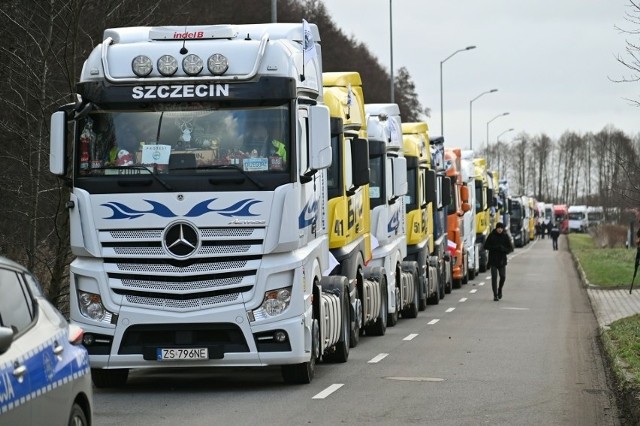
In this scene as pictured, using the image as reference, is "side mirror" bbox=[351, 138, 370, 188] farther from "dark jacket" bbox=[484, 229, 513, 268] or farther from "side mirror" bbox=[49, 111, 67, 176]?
"dark jacket" bbox=[484, 229, 513, 268]

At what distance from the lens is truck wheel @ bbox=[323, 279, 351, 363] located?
17.8 metres

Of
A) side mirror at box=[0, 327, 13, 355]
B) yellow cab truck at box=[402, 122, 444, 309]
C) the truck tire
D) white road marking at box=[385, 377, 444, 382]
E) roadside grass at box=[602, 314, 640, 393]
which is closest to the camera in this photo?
side mirror at box=[0, 327, 13, 355]

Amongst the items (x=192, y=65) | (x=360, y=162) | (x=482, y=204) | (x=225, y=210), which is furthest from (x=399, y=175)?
(x=482, y=204)

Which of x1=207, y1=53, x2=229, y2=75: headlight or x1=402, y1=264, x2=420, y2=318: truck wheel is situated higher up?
x1=207, y1=53, x2=229, y2=75: headlight

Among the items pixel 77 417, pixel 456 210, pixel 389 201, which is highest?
pixel 389 201

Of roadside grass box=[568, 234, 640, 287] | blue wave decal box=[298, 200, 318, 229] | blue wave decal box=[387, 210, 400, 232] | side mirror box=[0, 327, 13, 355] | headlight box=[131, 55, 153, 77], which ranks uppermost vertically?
headlight box=[131, 55, 153, 77]

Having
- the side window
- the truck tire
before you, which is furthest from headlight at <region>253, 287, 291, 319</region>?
the truck tire

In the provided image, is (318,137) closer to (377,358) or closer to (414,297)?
(377,358)

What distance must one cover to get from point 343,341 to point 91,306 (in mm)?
4262

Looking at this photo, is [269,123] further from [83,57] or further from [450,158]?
[450,158]

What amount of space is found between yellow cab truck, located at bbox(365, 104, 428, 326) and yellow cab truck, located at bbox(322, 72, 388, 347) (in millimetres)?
2153

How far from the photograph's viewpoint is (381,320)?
75.5 ft

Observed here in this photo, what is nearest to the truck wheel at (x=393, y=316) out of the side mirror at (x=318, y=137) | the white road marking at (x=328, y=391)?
the white road marking at (x=328, y=391)

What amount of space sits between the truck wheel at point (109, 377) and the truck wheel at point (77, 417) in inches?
241
